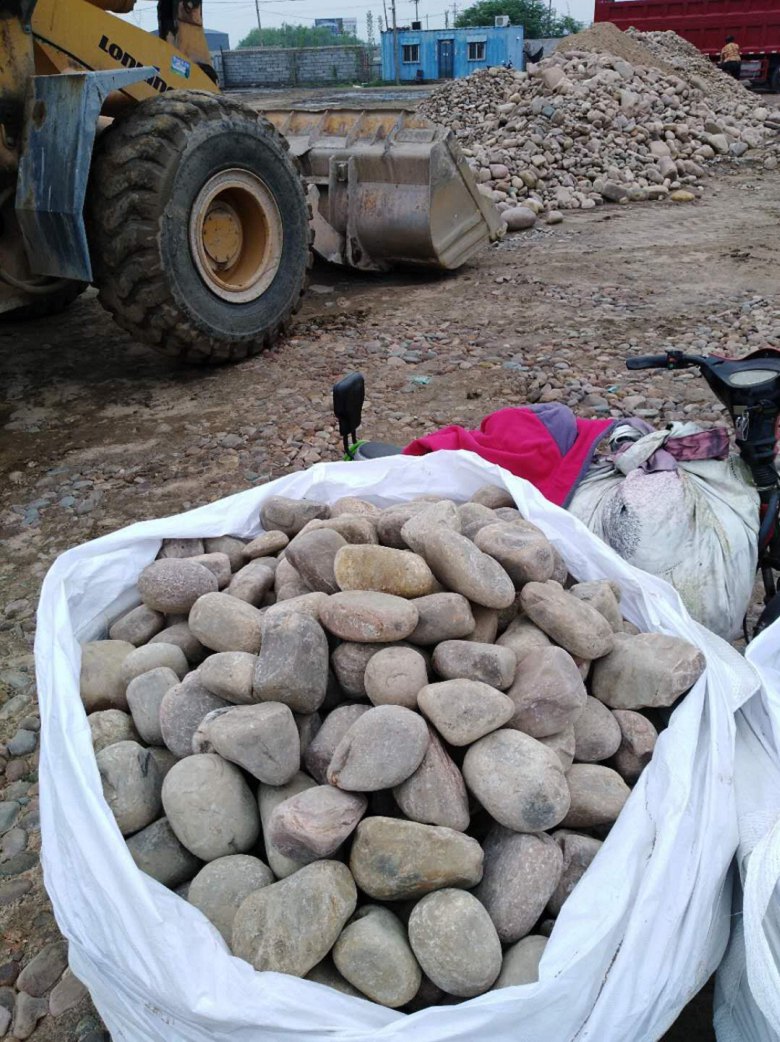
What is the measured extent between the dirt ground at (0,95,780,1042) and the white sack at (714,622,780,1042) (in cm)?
24

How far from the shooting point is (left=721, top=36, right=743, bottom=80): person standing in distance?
1658 cm

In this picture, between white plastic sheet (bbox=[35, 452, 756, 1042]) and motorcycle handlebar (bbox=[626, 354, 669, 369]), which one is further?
motorcycle handlebar (bbox=[626, 354, 669, 369])

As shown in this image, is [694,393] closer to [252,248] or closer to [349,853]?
[252,248]

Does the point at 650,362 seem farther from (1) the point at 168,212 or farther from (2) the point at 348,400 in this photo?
(1) the point at 168,212

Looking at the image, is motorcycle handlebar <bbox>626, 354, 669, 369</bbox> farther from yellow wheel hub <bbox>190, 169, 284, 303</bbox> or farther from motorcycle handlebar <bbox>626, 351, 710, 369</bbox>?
yellow wheel hub <bbox>190, 169, 284, 303</bbox>

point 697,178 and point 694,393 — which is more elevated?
point 697,178

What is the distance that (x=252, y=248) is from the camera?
484 centimetres

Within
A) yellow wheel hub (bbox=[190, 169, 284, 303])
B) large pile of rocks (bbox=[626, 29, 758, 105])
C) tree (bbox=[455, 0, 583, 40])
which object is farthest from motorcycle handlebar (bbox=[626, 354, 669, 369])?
tree (bbox=[455, 0, 583, 40])

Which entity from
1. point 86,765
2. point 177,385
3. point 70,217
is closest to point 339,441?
point 177,385

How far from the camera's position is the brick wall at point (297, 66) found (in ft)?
110

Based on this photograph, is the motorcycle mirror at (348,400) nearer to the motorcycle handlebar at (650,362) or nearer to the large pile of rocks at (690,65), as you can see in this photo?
→ the motorcycle handlebar at (650,362)

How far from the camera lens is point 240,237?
4.79 meters

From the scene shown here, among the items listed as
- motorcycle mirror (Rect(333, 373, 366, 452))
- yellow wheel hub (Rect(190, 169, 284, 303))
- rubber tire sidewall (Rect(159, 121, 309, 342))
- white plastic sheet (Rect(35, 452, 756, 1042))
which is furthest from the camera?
yellow wheel hub (Rect(190, 169, 284, 303))

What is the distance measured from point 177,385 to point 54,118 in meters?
1.37
